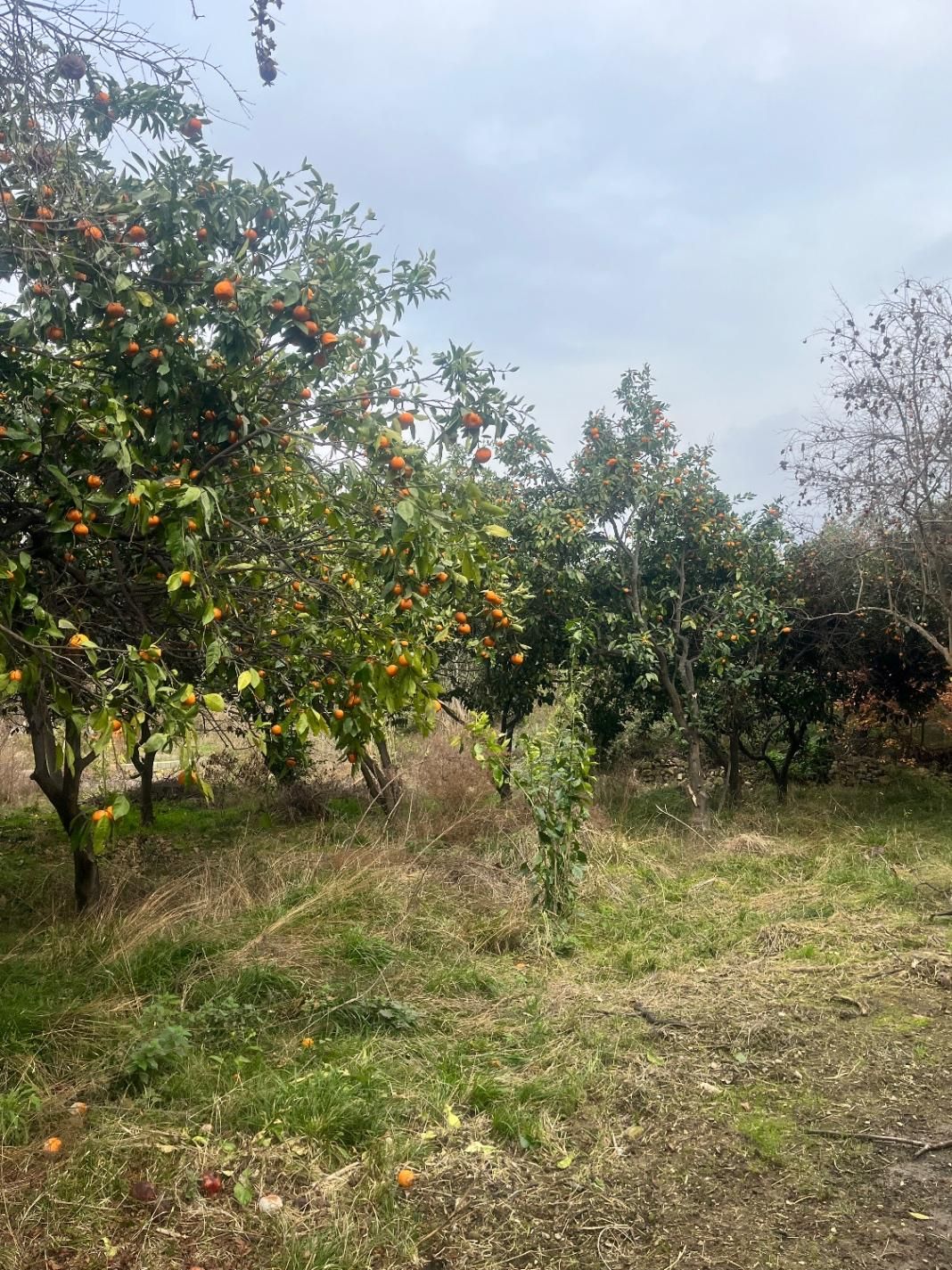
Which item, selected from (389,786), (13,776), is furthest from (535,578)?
(13,776)

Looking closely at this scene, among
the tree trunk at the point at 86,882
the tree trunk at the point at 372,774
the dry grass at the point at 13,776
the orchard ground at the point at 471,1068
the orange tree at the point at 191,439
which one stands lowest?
the orchard ground at the point at 471,1068

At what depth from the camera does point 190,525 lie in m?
3.12

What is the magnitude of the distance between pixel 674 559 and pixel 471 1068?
6.41 meters

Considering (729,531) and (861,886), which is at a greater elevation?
(729,531)

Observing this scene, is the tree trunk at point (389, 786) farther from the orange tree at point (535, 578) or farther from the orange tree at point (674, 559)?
the orange tree at point (674, 559)

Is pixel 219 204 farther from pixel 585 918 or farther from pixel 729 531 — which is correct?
pixel 729 531

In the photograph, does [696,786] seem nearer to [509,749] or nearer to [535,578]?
[535,578]

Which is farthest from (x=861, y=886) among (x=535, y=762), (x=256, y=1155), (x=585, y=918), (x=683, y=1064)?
(x=256, y=1155)

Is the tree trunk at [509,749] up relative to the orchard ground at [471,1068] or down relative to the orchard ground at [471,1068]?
up

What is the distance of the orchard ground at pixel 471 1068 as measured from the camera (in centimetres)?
269

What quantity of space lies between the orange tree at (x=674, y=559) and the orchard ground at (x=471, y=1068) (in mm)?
2555

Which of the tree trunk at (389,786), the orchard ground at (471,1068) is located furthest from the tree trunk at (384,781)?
the orchard ground at (471,1068)

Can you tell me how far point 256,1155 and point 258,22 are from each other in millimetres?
3706

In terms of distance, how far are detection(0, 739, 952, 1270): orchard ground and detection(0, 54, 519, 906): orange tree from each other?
3.61ft
